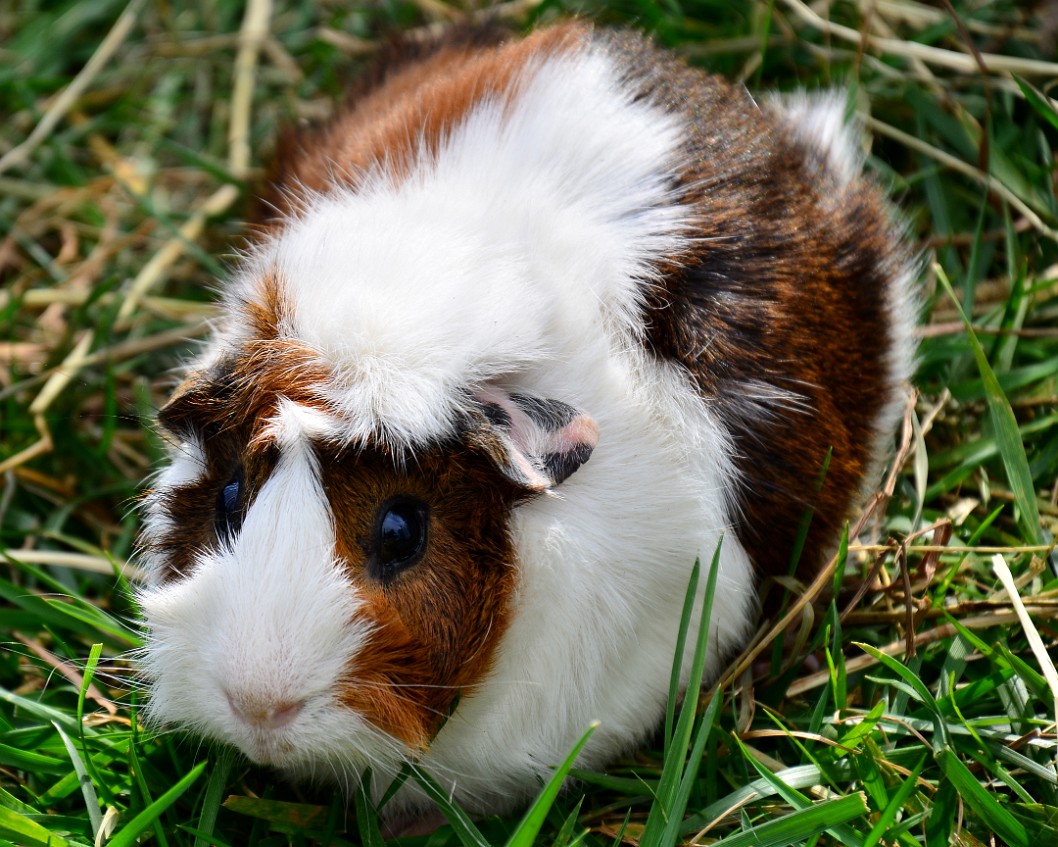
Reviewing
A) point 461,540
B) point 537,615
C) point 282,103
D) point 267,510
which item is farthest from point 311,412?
point 282,103

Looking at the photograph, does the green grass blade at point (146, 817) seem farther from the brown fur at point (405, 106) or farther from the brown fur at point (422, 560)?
the brown fur at point (405, 106)

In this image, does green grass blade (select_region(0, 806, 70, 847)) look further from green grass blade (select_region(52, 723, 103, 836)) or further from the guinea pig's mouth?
the guinea pig's mouth

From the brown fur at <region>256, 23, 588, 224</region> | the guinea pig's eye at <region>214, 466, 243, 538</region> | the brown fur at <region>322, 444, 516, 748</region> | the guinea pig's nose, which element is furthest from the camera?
the brown fur at <region>256, 23, 588, 224</region>

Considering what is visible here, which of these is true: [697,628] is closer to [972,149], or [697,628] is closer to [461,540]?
[461,540]

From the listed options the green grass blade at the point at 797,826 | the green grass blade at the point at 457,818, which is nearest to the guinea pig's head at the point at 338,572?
the green grass blade at the point at 457,818

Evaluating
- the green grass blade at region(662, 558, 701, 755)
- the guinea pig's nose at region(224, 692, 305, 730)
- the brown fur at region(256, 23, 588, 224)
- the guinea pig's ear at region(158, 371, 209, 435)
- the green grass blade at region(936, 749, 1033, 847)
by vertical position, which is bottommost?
the green grass blade at region(936, 749, 1033, 847)

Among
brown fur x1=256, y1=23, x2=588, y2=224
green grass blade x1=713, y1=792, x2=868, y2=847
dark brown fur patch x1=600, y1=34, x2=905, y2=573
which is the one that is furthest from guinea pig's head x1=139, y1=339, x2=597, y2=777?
brown fur x1=256, y1=23, x2=588, y2=224

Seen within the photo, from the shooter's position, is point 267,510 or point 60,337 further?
point 60,337
